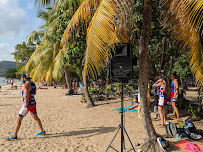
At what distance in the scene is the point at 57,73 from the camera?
14.2 m

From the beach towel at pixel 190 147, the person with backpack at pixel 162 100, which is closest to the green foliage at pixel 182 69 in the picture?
the person with backpack at pixel 162 100

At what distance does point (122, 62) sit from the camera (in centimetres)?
343

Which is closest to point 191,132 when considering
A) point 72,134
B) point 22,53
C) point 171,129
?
point 171,129

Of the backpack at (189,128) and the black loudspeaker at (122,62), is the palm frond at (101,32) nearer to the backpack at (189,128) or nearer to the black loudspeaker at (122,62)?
the black loudspeaker at (122,62)

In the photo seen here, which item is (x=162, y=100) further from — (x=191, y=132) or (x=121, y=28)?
(x=121, y=28)

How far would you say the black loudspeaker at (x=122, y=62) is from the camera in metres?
3.36

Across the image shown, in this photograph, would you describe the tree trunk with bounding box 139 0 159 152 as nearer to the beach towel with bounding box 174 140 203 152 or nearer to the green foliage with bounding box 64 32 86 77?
the beach towel with bounding box 174 140 203 152

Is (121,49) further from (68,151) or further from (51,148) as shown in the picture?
(51,148)

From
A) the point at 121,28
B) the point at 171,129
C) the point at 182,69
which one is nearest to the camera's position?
the point at 121,28

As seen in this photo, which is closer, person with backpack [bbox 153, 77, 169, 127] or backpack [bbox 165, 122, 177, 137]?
backpack [bbox 165, 122, 177, 137]

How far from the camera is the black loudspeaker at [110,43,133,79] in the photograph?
3357mm

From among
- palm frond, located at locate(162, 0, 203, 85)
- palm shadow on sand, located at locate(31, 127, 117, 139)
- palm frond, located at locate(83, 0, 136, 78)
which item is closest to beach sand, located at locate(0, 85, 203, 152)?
palm shadow on sand, located at locate(31, 127, 117, 139)

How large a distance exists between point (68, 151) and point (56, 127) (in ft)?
6.77

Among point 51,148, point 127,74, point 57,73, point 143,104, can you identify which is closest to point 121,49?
point 127,74
